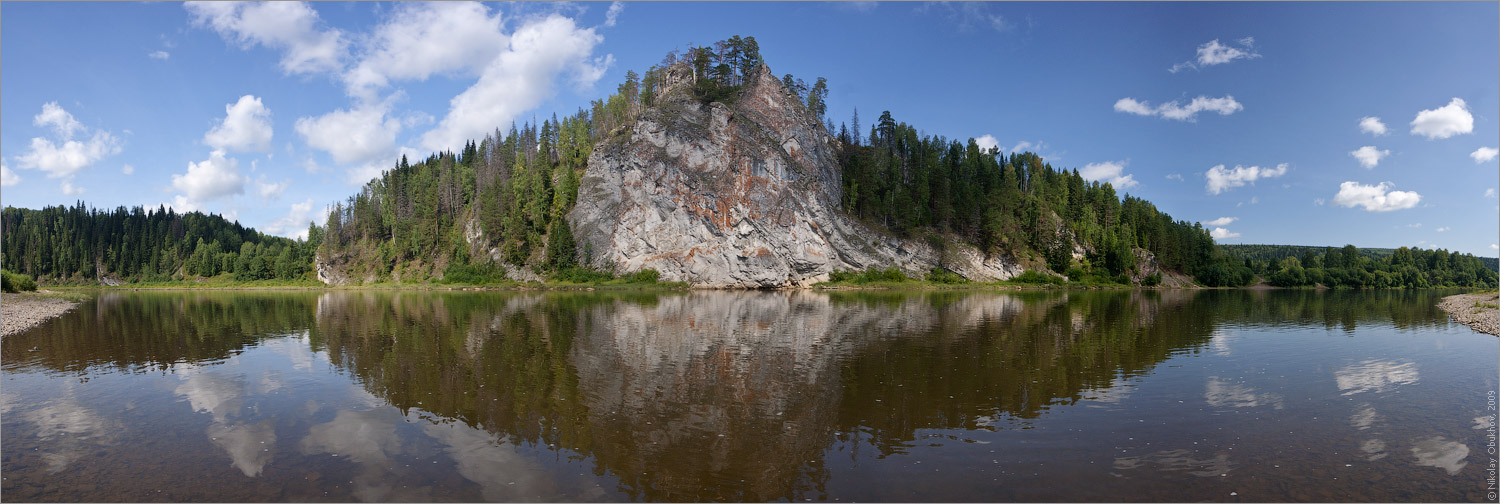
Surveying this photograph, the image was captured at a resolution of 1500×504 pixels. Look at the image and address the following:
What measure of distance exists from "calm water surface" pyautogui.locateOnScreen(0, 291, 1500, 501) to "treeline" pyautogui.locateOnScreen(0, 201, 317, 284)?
136067mm

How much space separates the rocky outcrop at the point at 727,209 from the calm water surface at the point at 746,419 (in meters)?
67.9

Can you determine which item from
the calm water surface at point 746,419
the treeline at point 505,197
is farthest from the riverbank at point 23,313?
the treeline at point 505,197

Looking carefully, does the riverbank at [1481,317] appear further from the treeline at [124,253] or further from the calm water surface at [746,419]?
the treeline at [124,253]

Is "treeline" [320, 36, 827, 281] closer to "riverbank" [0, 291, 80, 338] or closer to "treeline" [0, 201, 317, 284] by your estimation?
"treeline" [0, 201, 317, 284]

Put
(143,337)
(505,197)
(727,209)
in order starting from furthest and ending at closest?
(505,197) < (727,209) < (143,337)

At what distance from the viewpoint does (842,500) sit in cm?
→ 1081

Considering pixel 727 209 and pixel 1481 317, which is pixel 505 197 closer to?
pixel 727 209

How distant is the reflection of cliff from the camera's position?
1343 centimetres

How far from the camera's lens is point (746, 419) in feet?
52.9

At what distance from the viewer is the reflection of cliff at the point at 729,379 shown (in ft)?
44.1

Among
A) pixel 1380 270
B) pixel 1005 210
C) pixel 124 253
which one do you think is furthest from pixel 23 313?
pixel 1380 270

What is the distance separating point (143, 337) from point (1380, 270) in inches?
8306

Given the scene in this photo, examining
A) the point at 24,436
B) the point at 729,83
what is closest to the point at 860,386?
the point at 24,436

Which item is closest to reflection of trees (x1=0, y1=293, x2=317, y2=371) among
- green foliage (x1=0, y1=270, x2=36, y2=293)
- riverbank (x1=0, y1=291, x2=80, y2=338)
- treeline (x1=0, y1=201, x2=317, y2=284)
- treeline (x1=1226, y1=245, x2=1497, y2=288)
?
riverbank (x1=0, y1=291, x2=80, y2=338)
